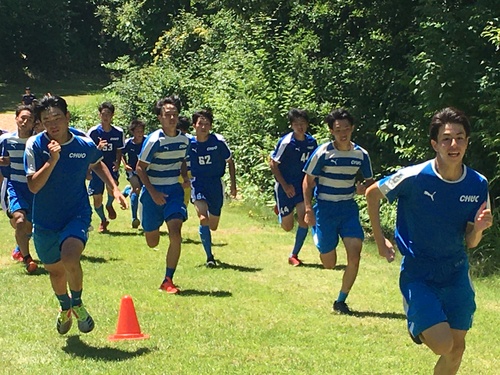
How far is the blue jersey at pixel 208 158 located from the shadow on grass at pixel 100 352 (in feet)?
15.6

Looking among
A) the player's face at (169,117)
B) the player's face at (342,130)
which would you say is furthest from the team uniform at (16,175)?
the player's face at (342,130)

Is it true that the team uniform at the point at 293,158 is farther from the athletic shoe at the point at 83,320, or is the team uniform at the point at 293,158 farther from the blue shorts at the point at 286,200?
the athletic shoe at the point at 83,320

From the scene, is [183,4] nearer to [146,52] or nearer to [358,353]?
[146,52]

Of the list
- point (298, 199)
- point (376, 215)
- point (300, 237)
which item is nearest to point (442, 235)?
point (376, 215)

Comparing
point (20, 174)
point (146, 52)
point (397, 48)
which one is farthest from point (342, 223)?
point (146, 52)

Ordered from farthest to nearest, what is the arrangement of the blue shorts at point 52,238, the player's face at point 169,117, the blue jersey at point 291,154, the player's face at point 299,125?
the blue jersey at point 291,154 < the player's face at point 299,125 < the player's face at point 169,117 < the blue shorts at point 52,238

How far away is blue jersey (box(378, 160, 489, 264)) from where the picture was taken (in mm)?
5539

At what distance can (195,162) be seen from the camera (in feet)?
39.4

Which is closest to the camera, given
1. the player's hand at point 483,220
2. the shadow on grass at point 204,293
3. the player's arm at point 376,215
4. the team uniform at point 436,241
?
the player's hand at point 483,220

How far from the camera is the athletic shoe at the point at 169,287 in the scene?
9.98 m

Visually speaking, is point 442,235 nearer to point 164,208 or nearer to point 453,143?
point 453,143

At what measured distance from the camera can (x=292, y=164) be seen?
39.4 feet

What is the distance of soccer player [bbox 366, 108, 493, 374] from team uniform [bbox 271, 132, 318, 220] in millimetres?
6180

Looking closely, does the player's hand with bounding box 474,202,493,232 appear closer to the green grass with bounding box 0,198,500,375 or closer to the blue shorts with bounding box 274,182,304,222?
the green grass with bounding box 0,198,500,375
